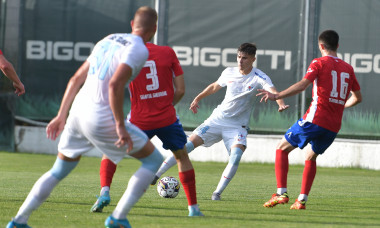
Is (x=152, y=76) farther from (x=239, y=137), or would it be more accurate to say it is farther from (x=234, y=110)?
(x=234, y=110)

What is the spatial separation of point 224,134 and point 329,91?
2.12 metres

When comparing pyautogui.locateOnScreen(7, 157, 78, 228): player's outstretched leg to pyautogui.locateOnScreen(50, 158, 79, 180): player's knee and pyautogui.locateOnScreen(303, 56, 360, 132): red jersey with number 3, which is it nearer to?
→ pyautogui.locateOnScreen(50, 158, 79, 180): player's knee

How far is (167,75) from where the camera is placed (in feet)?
26.3

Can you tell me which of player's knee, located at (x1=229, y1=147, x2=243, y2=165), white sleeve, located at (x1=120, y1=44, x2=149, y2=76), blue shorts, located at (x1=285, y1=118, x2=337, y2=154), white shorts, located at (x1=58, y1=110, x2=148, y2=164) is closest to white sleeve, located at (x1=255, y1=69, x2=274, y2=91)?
player's knee, located at (x1=229, y1=147, x2=243, y2=165)

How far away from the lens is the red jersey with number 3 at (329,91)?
873 cm

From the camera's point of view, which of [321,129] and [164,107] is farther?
[321,129]

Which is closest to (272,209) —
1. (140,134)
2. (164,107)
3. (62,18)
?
(164,107)

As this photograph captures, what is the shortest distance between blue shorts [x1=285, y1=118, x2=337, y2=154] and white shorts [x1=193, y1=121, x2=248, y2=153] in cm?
132

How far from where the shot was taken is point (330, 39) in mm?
8695

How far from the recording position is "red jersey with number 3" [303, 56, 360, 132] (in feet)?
28.6

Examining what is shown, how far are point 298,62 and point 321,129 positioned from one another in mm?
9108

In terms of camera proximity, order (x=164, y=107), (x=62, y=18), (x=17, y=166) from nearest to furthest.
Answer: (x=164, y=107) < (x=17, y=166) < (x=62, y=18)

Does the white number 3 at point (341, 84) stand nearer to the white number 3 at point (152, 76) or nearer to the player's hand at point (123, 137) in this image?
the white number 3 at point (152, 76)

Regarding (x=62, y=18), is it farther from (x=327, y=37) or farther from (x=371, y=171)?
(x=327, y=37)
